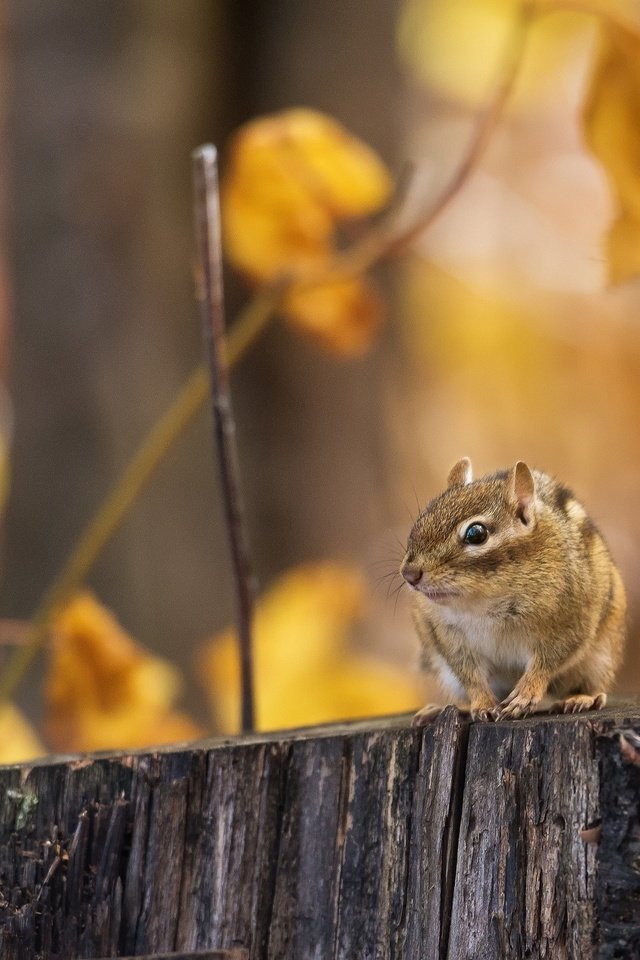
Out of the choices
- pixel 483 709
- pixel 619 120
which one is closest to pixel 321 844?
pixel 483 709

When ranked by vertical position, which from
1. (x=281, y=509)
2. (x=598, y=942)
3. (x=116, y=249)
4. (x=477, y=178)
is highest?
(x=477, y=178)

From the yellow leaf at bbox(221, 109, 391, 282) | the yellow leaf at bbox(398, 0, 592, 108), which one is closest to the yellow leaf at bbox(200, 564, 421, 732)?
the yellow leaf at bbox(221, 109, 391, 282)

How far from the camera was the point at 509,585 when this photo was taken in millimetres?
1805

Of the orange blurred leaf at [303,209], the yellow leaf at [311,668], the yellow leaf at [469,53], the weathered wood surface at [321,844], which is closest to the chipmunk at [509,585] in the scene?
the weathered wood surface at [321,844]

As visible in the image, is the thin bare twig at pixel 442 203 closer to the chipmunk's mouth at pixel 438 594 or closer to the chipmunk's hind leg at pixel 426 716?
the chipmunk's mouth at pixel 438 594

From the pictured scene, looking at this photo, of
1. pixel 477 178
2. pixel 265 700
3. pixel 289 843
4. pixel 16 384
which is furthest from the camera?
pixel 477 178

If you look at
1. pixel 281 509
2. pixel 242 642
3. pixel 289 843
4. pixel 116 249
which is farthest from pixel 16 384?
pixel 289 843

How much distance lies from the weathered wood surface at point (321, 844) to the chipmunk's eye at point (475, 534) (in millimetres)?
358

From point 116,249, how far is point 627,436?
169 cm

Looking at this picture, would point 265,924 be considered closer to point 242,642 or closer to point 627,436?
point 242,642

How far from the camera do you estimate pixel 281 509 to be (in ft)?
11.3

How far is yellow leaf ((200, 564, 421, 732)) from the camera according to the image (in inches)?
116

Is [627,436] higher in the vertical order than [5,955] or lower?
higher

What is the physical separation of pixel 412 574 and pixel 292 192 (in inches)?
39.9
